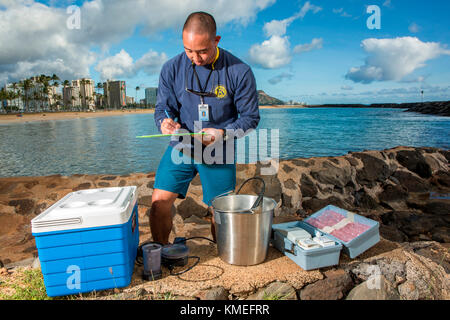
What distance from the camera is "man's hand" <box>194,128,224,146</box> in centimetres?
262

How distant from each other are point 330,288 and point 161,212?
157cm

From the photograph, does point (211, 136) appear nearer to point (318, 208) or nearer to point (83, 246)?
point (83, 246)

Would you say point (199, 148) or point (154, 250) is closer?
point (154, 250)

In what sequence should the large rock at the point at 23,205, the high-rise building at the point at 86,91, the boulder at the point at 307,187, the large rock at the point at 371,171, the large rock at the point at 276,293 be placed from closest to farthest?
the large rock at the point at 276,293
the large rock at the point at 23,205
the boulder at the point at 307,187
the large rock at the point at 371,171
the high-rise building at the point at 86,91

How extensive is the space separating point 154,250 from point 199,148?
969mm

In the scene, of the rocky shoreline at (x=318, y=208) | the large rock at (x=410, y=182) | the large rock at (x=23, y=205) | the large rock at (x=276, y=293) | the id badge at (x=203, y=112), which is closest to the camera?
the large rock at (x=276, y=293)

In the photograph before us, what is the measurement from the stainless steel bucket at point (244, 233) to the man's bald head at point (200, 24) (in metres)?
1.38

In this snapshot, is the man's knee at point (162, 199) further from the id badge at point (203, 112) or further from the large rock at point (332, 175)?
the large rock at point (332, 175)

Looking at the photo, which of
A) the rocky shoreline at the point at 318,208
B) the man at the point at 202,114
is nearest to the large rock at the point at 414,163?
the rocky shoreline at the point at 318,208

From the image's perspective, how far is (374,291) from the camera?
2.22m

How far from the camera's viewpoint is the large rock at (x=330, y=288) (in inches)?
89.1

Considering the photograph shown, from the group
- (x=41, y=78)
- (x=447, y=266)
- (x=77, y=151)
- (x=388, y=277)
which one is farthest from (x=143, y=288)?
(x=41, y=78)
